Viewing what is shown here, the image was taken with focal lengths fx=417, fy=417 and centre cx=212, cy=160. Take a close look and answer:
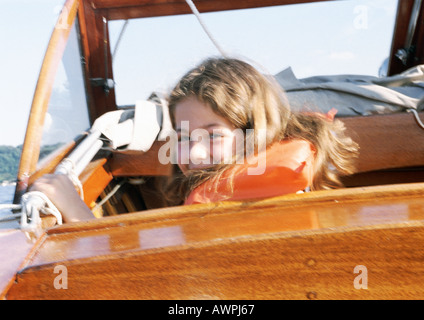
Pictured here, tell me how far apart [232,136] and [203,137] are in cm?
11

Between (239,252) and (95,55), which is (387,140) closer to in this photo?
(239,252)

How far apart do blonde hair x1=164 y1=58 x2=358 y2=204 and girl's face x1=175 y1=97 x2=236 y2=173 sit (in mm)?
29

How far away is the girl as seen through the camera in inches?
50.5

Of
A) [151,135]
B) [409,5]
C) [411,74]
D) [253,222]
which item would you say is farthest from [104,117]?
[409,5]

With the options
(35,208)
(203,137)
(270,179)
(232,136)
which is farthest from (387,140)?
(35,208)

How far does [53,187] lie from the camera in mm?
1369

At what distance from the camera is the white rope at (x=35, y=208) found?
1.16 meters

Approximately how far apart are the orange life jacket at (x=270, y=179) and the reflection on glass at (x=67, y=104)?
1.05 metres

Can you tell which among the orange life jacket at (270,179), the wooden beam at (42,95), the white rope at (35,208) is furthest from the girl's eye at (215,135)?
the wooden beam at (42,95)

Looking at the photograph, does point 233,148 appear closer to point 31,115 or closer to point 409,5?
point 31,115

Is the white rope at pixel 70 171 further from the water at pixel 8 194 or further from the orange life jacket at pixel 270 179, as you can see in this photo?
the orange life jacket at pixel 270 179

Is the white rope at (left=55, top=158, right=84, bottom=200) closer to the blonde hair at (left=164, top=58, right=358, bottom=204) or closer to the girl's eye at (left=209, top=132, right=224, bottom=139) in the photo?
the blonde hair at (left=164, top=58, right=358, bottom=204)

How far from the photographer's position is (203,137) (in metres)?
1.53
